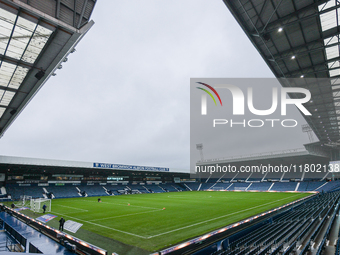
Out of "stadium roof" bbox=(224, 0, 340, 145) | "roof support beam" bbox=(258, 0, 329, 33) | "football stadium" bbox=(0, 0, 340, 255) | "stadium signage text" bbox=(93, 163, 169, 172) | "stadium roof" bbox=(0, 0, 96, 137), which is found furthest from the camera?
"stadium signage text" bbox=(93, 163, 169, 172)

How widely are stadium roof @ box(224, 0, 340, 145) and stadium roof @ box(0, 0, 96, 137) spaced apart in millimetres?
7813

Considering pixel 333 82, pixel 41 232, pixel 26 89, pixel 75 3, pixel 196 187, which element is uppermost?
pixel 333 82

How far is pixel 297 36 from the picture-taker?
13.4 metres

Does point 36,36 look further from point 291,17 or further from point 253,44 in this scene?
point 291,17

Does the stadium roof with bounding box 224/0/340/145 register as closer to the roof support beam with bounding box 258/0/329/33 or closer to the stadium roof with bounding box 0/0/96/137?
the roof support beam with bounding box 258/0/329/33

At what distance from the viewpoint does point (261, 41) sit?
14.0 metres

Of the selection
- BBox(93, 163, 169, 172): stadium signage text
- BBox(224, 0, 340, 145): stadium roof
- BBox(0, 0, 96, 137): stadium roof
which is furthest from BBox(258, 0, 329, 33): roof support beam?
BBox(93, 163, 169, 172): stadium signage text

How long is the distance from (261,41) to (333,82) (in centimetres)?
1004

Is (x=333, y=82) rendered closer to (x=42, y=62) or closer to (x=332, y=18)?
(x=332, y=18)

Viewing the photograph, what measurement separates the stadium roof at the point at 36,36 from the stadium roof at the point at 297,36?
308 inches

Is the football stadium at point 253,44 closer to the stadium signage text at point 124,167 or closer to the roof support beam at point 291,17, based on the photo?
the roof support beam at point 291,17

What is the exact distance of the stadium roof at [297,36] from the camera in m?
11.2

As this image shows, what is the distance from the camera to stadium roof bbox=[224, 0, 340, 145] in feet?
36.8

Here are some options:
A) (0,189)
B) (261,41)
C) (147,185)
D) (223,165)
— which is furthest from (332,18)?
(223,165)
